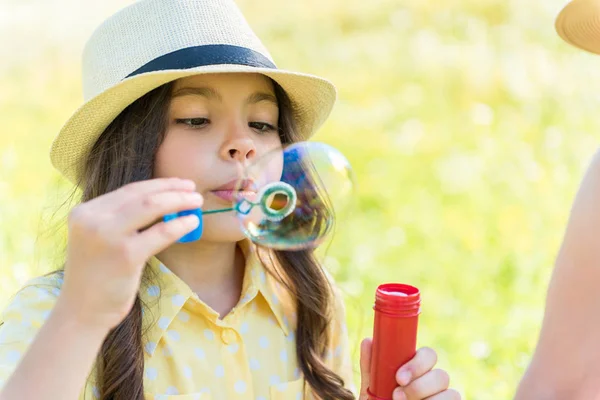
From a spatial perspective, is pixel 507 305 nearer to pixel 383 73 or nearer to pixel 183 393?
pixel 183 393

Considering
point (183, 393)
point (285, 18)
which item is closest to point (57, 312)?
point (183, 393)

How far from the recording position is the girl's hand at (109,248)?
Answer: 3.64ft

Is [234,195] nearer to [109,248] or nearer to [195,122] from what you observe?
[195,122]

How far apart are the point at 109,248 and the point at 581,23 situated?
3.47 feet

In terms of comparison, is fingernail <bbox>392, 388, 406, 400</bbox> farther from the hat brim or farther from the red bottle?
the hat brim

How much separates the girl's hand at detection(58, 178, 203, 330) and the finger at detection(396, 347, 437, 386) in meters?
0.51

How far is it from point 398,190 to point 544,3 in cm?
319

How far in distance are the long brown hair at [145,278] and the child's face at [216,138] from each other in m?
0.04

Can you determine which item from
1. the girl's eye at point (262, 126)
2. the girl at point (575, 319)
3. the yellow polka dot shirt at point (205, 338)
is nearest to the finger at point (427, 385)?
the girl at point (575, 319)

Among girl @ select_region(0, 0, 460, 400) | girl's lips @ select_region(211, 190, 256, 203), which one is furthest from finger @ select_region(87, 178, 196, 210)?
girl's lips @ select_region(211, 190, 256, 203)

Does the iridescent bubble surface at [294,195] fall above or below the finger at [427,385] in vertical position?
above

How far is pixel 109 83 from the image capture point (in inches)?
66.4

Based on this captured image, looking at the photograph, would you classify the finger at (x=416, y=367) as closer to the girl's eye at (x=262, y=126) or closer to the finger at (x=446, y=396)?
the finger at (x=446, y=396)

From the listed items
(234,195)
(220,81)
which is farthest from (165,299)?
(220,81)
